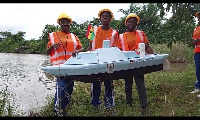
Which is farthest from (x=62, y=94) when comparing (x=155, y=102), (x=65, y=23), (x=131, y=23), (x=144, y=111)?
(x=155, y=102)

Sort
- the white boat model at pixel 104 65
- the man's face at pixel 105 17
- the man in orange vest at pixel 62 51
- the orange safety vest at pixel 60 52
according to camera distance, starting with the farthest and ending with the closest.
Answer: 1. the man's face at pixel 105 17
2. the orange safety vest at pixel 60 52
3. the man in orange vest at pixel 62 51
4. the white boat model at pixel 104 65

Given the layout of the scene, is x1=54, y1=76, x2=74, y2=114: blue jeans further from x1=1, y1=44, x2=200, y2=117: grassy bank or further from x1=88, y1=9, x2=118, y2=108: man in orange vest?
x1=88, y1=9, x2=118, y2=108: man in orange vest

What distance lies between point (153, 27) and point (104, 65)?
21.3 m

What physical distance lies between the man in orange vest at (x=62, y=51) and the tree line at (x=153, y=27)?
27.7 inches

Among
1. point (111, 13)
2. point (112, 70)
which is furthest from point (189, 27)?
point (112, 70)

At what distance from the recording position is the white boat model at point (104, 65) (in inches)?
149

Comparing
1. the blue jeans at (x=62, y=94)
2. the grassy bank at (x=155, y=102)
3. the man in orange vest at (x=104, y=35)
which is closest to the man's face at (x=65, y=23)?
the man in orange vest at (x=104, y=35)

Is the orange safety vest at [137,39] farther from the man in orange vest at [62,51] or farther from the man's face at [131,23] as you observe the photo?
the man in orange vest at [62,51]

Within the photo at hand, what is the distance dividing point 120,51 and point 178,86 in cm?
262

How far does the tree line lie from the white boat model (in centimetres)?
83

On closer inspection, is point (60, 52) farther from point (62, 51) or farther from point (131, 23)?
point (131, 23)

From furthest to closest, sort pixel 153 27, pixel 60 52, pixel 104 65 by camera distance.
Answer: pixel 153 27
pixel 60 52
pixel 104 65

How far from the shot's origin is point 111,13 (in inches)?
167

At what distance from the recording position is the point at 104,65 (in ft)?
12.4
